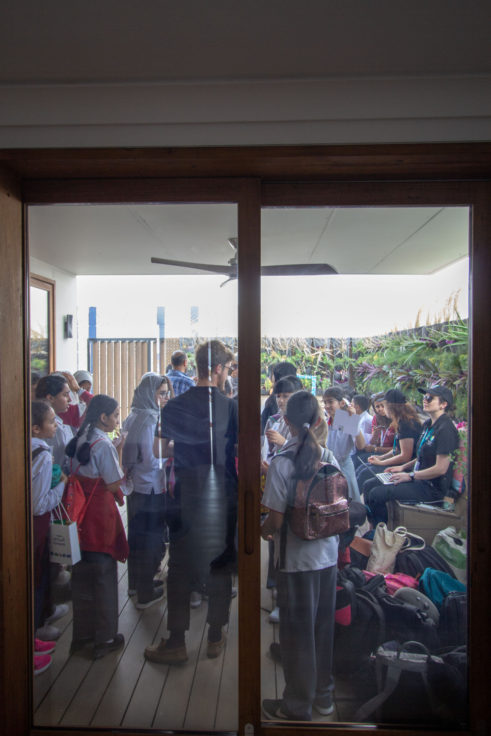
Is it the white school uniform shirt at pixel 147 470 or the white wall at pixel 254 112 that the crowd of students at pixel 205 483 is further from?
the white wall at pixel 254 112

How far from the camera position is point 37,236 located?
1.82m

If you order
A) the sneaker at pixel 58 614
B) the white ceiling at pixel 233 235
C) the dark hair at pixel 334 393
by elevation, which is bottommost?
the sneaker at pixel 58 614

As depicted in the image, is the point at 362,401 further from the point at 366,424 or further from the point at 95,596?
the point at 95,596

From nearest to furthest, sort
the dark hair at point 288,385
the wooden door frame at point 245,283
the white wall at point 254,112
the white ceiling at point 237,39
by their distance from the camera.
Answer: the white ceiling at point 237,39 < the white wall at point 254,112 < the wooden door frame at point 245,283 < the dark hair at point 288,385

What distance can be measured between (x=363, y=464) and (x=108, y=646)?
1264 millimetres

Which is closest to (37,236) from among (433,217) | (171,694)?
(433,217)

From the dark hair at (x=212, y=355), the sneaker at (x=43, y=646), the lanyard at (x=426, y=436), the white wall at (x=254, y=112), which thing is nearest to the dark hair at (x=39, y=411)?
the dark hair at (x=212, y=355)

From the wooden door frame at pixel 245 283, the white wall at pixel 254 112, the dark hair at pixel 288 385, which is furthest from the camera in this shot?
the dark hair at pixel 288 385

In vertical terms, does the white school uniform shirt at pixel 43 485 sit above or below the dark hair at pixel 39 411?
below

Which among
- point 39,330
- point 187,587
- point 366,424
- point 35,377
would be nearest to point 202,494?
point 187,587

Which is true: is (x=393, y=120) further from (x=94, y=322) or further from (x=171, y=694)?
(x=171, y=694)

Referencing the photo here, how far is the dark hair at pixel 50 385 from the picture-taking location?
1.82 metres

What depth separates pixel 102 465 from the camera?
180 cm

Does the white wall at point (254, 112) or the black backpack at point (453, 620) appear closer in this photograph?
the white wall at point (254, 112)
